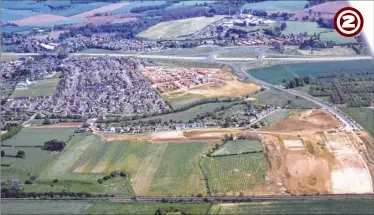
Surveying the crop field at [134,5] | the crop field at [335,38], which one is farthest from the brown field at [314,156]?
the crop field at [134,5]

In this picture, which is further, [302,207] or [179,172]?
[179,172]

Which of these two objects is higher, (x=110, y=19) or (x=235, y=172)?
(x=110, y=19)

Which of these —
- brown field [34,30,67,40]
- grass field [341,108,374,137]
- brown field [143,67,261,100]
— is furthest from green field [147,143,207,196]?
brown field [34,30,67,40]

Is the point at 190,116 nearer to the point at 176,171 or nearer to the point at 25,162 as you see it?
the point at 176,171

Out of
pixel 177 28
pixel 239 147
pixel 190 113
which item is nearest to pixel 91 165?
pixel 239 147

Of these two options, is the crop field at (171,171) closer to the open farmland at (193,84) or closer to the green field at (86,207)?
the green field at (86,207)

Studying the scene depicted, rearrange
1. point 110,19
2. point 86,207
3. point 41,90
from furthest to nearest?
1. point 110,19
2. point 41,90
3. point 86,207

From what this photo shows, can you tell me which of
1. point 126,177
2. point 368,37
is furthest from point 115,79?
point 368,37
